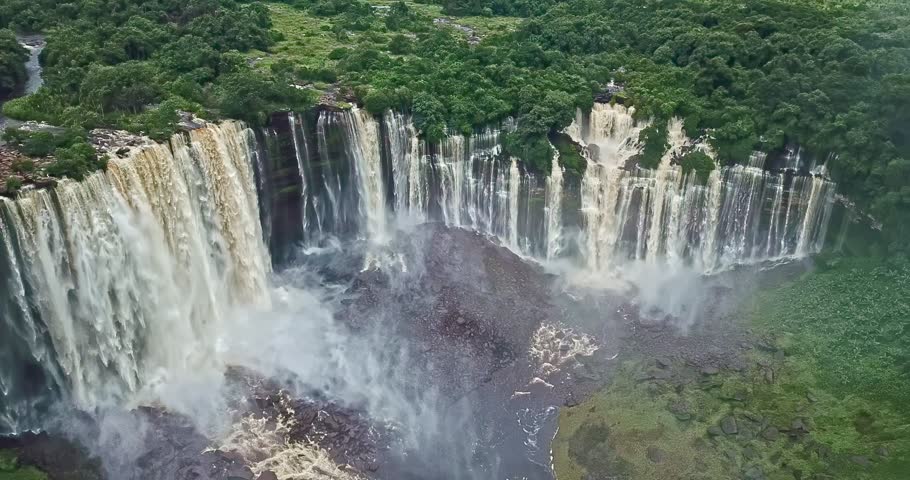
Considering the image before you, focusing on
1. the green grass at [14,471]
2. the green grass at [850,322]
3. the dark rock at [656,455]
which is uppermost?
the green grass at [850,322]

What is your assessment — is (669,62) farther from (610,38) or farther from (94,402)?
(94,402)

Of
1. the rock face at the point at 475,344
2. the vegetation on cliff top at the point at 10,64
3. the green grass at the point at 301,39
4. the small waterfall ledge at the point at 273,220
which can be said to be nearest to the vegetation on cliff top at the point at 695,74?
the green grass at the point at 301,39

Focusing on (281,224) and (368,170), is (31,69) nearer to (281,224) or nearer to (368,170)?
(281,224)

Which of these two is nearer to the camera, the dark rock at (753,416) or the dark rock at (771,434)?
the dark rock at (771,434)

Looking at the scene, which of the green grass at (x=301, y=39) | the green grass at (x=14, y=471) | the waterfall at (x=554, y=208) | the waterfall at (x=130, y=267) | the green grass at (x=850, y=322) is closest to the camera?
the green grass at (x=14, y=471)

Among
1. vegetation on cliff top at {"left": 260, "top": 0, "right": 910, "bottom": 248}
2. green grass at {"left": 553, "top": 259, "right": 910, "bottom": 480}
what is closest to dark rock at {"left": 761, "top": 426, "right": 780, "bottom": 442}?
green grass at {"left": 553, "top": 259, "right": 910, "bottom": 480}

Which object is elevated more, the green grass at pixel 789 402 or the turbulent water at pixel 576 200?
the turbulent water at pixel 576 200

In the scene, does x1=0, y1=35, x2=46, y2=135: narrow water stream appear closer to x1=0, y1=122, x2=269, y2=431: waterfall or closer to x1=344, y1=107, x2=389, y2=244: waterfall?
x1=0, y1=122, x2=269, y2=431: waterfall

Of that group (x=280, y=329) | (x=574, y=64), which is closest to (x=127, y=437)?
(x=280, y=329)

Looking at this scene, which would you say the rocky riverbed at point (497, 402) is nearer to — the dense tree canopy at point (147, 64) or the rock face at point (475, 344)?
the rock face at point (475, 344)

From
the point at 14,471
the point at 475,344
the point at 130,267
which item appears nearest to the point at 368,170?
the point at 475,344
